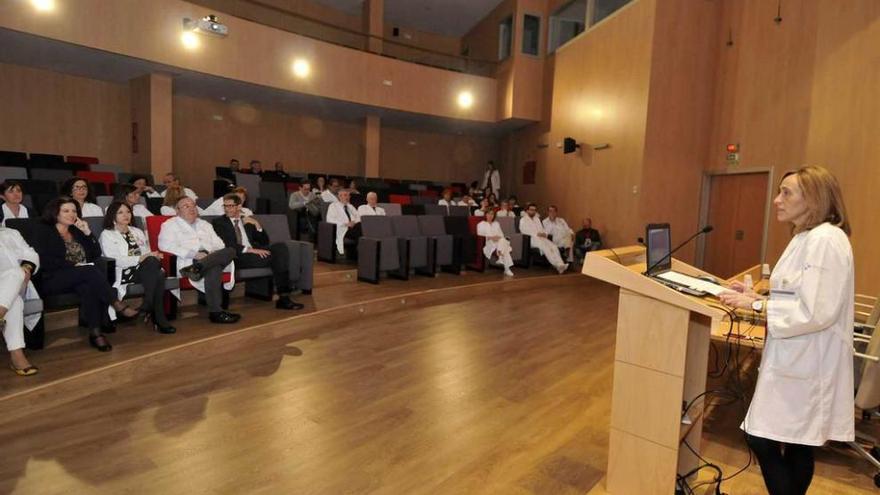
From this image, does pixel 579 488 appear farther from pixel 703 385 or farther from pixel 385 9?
pixel 385 9

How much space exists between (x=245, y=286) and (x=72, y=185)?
144cm

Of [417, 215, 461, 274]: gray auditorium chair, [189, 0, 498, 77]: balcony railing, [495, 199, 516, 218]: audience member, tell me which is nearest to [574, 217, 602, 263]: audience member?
[495, 199, 516, 218]: audience member

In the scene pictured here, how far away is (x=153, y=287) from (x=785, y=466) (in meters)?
3.32

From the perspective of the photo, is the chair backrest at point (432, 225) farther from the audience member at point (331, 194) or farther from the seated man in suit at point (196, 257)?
the seated man in suit at point (196, 257)

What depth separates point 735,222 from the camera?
665 centimetres

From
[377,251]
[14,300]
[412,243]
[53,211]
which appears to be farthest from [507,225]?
[14,300]

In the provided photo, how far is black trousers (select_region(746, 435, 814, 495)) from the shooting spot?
4.70 ft

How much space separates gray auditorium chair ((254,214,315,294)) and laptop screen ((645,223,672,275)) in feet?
9.82

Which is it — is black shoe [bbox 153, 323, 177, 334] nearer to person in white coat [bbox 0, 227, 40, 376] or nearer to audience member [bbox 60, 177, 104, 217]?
person in white coat [bbox 0, 227, 40, 376]

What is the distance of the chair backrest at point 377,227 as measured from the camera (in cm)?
546

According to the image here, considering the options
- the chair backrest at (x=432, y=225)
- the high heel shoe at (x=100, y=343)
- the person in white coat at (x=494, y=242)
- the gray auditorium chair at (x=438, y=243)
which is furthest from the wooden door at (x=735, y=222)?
the high heel shoe at (x=100, y=343)

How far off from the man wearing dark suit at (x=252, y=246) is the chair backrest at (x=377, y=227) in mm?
1341

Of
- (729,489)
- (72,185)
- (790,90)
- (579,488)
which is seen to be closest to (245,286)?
(72,185)

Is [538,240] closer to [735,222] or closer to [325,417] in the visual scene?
[735,222]
